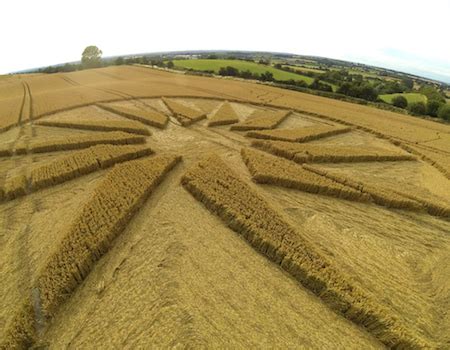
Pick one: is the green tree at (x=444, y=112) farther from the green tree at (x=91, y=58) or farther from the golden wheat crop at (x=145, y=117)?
Result: the green tree at (x=91, y=58)

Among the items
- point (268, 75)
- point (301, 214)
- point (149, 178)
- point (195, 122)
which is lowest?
point (301, 214)

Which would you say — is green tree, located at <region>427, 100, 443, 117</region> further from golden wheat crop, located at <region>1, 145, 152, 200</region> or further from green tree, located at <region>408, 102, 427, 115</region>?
golden wheat crop, located at <region>1, 145, 152, 200</region>

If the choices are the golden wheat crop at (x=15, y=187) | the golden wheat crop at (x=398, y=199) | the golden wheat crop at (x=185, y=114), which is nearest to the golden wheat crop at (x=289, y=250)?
the golden wheat crop at (x=398, y=199)

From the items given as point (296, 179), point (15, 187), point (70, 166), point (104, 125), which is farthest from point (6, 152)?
point (296, 179)

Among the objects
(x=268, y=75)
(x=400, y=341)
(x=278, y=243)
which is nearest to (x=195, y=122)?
(x=278, y=243)

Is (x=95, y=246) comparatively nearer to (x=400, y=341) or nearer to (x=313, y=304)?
(x=313, y=304)

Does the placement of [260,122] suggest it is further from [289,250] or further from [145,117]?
[289,250]

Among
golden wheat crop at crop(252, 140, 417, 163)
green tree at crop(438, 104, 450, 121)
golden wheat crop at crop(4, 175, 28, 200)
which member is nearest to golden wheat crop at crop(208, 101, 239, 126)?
golden wheat crop at crop(252, 140, 417, 163)
